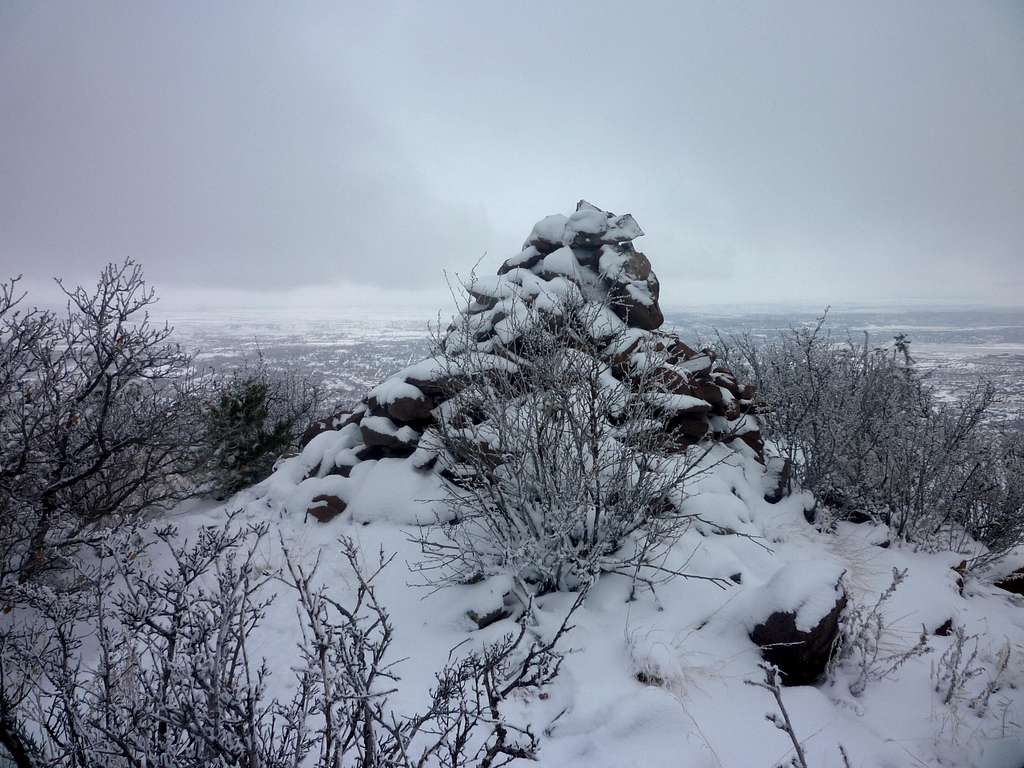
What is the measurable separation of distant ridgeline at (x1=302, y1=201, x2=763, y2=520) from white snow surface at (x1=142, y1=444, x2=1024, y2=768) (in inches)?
48.5

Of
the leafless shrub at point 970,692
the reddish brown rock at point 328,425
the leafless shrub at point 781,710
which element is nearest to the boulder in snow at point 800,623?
the leafless shrub at point 970,692

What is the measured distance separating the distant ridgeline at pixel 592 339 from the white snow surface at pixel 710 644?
123 cm

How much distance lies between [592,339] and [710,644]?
399 centimetres

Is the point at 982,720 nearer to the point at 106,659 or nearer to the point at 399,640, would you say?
the point at 399,640

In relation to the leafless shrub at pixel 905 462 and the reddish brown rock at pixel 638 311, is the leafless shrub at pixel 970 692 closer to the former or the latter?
the leafless shrub at pixel 905 462

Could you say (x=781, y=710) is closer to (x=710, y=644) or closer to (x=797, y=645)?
(x=797, y=645)

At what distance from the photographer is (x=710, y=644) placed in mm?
4020

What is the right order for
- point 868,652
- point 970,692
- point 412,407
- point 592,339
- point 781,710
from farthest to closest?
point 412,407, point 592,339, point 868,652, point 970,692, point 781,710

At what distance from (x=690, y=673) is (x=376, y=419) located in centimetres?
592

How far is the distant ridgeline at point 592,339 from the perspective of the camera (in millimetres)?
6898

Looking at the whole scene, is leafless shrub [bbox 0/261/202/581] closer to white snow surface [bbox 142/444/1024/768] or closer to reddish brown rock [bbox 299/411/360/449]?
white snow surface [bbox 142/444/1024/768]

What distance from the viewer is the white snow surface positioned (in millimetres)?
3104

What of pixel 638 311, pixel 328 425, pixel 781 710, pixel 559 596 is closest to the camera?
pixel 781 710

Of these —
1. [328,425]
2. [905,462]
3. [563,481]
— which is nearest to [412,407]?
[563,481]
